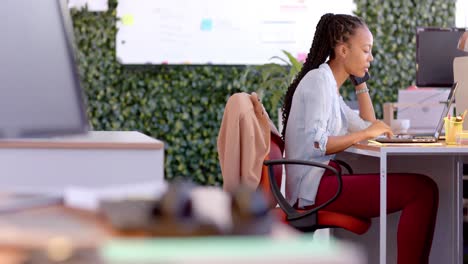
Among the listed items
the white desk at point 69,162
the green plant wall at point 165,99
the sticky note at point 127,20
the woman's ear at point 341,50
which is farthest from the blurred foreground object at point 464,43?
the sticky note at point 127,20

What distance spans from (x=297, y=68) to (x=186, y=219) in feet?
17.0

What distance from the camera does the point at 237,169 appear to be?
3.03m

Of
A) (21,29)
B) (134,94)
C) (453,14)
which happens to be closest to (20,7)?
(21,29)

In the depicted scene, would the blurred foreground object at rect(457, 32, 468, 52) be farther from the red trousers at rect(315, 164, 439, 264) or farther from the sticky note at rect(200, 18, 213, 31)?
the sticky note at rect(200, 18, 213, 31)

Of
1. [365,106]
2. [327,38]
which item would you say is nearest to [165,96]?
[365,106]

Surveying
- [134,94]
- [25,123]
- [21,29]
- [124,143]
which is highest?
[21,29]

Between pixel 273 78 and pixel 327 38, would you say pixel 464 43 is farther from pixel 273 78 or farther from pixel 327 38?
pixel 273 78

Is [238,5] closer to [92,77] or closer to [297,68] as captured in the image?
[297,68]

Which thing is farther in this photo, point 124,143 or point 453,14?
point 453,14

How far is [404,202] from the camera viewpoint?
3.14 m

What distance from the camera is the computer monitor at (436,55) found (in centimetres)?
393

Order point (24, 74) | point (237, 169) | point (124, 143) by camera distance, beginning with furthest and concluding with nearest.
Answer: point (237, 169), point (124, 143), point (24, 74)

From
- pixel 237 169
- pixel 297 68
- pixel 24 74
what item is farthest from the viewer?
pixel 297 68

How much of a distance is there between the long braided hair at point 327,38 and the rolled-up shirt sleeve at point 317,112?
200 millimetres
